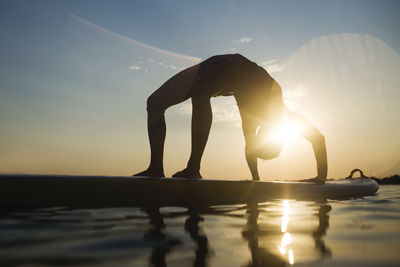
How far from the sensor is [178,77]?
227 inches

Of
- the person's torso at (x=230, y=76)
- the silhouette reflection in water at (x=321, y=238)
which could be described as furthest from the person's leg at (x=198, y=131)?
the silhouette reflection in water at (x=321, y=238)

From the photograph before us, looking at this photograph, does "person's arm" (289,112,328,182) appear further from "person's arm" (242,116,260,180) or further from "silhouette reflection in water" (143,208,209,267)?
"silhouette reflection in water" (143,208,209,267)

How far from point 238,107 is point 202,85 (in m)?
1.59

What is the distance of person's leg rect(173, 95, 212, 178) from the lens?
4.63 metres

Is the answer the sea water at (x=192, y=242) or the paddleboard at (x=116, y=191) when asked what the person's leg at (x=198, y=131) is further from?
the sea water at (x=192, y=242)

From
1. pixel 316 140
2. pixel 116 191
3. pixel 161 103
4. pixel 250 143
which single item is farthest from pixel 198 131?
pixel 316 140

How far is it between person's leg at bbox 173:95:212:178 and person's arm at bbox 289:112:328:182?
257cm

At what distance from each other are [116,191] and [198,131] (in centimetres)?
175

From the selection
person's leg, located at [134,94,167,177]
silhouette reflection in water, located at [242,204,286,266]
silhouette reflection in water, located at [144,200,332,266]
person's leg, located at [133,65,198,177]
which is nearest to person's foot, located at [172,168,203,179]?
person's leg, located at [134,94,167,177]

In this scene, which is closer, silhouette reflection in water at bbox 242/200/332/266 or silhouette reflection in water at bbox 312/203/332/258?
silhouette reflection in water at bbox 242/200/332/266

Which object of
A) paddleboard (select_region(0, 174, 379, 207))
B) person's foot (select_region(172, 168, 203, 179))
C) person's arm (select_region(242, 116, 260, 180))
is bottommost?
paddleboard (select_region(0, 174, 379, 207))

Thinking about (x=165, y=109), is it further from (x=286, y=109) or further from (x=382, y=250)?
(x=382, y=250)

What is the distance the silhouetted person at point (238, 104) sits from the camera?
16.0 ft

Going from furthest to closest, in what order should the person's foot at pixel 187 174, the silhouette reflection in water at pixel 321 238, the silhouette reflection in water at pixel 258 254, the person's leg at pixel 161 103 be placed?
the person's leg at pixel 161 103, the person's foot at pixel 187 174, the silhouette reflection in water at pixel 321 238, the silhouette reflection in water at pixel 258 254
